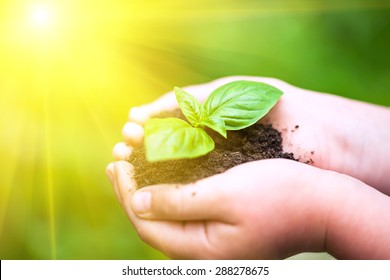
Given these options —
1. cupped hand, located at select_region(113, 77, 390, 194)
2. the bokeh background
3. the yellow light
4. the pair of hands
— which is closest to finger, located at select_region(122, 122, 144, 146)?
cupped hand, located at select_region(113, 77, 390, 194)

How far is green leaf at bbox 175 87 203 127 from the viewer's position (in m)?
0.75

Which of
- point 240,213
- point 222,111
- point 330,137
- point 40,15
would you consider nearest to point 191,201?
point 240,213

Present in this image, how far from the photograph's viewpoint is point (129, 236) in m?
1.13

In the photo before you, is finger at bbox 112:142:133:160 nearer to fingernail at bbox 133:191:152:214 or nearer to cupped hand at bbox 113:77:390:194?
cupped hand at bbox 113:77:390:194

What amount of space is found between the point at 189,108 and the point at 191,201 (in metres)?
0.20

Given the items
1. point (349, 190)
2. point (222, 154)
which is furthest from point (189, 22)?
point (349, 190)

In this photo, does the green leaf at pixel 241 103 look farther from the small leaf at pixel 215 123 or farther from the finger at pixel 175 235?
the finger at pixel 175 235

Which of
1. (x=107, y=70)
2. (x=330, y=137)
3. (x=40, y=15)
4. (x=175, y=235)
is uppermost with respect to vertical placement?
(x=40, y=15)

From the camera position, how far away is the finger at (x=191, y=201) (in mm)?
609

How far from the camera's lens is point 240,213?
24.4 inches

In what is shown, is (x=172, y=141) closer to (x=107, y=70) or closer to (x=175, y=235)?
(x=175, y=235)

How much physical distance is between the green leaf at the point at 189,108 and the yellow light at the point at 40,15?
1.84 ft

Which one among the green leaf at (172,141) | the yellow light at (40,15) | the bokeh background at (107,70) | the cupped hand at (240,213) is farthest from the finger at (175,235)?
the yellow light at (40,15)
